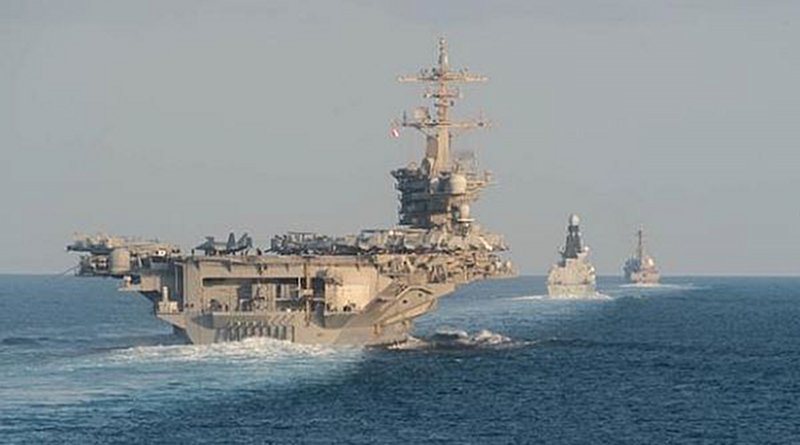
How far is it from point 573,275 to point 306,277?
112268mm

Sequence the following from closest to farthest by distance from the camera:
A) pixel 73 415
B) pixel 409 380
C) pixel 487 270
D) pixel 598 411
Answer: pixel 73 415, pixel 598 411, pixel 409 380, pixel 487 270

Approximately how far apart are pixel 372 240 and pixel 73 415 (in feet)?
72.1

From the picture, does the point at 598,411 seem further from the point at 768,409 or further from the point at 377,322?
the point at 377,322

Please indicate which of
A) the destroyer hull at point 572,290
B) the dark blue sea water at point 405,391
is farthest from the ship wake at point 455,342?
the destroyer hull at point 572,290

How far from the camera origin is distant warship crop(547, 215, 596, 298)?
555 feet

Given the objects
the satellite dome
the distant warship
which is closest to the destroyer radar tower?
A: the satellite dome

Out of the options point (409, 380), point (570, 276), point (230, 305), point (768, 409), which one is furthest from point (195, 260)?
point (570, 276)

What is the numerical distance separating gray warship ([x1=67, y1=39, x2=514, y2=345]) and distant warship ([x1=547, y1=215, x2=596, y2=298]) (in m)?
103

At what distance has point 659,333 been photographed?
284ft

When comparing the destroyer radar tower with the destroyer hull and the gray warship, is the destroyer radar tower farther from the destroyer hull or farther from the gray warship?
the destroyer hull

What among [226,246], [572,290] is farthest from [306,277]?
[572,290]

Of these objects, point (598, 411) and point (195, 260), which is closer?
point (598, 411)

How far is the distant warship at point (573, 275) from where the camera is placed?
169 metres

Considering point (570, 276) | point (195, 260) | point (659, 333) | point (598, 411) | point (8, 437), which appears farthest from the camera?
point (570, 276)
